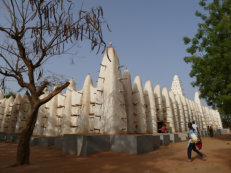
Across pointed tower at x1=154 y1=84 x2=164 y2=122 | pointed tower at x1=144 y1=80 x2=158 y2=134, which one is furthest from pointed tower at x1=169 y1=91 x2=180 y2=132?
pointed tower at x1=144 y1=80 x2=158 y2=134

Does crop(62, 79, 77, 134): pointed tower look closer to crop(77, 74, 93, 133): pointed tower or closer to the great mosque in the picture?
the great mosque

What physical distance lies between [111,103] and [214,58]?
832 centimetres

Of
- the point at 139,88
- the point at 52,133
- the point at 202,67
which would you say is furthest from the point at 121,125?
the point at 52,133

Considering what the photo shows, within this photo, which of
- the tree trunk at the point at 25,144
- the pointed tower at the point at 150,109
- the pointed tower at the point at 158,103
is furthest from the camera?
the pointed tower at the point at 158,103

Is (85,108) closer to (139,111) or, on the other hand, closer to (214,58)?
(139,111)

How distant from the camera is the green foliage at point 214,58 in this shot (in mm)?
11477

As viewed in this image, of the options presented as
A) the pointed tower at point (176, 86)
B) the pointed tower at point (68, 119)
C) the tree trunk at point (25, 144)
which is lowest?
the tree trunk at point (25, 144)

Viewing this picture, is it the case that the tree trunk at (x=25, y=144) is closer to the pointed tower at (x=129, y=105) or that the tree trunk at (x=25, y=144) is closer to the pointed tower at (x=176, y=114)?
the pointed tower at (x=129, y=105)

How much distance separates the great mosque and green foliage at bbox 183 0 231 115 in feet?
19.0

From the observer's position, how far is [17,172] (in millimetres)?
5203

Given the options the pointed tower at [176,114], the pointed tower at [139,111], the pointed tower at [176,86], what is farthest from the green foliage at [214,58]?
the pointed tower at [176,86]

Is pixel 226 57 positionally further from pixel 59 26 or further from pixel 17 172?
pixel 17 172

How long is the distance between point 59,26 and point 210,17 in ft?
44.1

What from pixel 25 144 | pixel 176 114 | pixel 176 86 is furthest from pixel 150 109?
pixel 176 86
